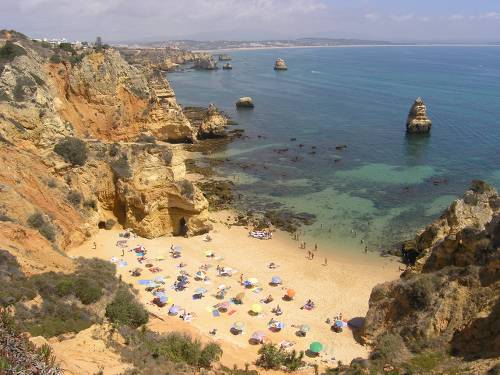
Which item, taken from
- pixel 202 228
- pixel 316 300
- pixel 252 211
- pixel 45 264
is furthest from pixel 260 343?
pixel 252 211

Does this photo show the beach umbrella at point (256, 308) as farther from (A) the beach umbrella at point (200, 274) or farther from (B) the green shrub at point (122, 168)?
(B) the green shrub at point (122, 168)

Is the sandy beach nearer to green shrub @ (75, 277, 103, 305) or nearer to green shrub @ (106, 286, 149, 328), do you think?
green shrub @ (106, 286, 149, 328)

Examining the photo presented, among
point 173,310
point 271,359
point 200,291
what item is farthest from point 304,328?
point 173,310

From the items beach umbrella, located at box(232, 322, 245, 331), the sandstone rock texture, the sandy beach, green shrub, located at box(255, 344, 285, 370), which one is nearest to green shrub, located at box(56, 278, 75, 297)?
the sandy beach

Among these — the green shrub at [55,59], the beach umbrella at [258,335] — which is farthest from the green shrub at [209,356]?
the green shrub at [55,59]

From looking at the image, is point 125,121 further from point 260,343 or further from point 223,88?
point 223,88

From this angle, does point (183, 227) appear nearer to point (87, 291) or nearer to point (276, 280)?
point (276, 280)
